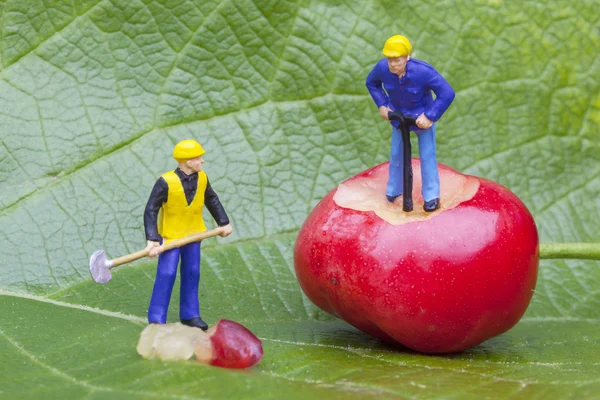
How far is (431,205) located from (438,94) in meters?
0.21

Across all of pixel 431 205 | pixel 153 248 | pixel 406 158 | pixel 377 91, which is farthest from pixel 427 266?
pixel 153 248

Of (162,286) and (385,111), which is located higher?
(385,111)

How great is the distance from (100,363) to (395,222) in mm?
591

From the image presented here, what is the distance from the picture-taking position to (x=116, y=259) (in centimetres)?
170

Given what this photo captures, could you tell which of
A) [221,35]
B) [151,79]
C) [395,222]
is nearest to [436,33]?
[221,35]

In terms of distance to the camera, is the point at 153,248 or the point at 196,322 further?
the point at 196,322

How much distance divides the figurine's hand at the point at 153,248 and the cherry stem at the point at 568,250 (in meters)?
0.79

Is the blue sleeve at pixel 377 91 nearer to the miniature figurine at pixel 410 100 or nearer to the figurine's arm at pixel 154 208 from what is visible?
the miniature figurine at pixel 410 100

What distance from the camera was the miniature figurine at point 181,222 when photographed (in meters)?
1.72

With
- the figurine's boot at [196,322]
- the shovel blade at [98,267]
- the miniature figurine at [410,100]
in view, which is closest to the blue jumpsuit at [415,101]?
the miniature figurine at [410,100]

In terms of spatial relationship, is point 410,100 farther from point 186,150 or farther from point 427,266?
point 186,150

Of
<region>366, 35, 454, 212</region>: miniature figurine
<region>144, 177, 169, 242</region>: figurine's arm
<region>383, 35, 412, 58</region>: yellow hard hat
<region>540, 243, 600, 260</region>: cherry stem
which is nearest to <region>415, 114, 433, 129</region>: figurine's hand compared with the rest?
<region>366, 35, 454, 212</region>: miniature figurine

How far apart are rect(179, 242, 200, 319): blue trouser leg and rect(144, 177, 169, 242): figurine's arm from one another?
0.11 m

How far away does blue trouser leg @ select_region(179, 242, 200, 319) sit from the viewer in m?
1.83
